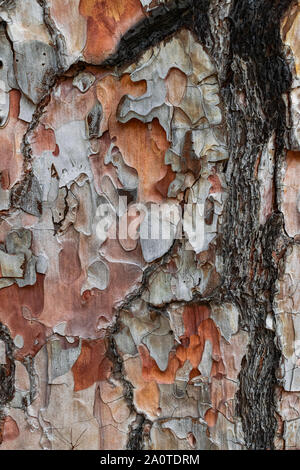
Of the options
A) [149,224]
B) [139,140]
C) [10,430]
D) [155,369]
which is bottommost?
[10,430]

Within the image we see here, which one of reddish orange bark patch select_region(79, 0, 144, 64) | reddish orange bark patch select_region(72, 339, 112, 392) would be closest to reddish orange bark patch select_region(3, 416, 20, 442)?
reddish orange bark patch select_region(72, 339, 112, 392)

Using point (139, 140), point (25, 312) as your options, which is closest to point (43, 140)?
point (139, 140)

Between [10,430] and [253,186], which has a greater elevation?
[253,186]

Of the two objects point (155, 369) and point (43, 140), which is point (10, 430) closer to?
point (155, 369)

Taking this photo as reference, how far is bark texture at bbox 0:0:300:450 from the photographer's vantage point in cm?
64

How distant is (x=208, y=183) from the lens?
669 millimetres

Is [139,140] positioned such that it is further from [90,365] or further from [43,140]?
[90,365]

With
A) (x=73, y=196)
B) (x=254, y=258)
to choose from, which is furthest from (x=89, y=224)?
(x=254, y=258)

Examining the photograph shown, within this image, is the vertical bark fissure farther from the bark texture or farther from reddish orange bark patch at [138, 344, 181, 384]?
reddish orange bark patch at [138, 344, 181, 384]

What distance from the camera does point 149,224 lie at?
685 mm

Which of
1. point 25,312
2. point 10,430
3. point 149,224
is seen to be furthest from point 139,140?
point 10,430

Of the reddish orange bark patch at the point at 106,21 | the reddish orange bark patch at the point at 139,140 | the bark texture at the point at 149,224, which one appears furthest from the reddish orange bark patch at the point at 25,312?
the reddish orange bark patch at the point at 106,21

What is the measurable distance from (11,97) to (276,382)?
62 centimetres

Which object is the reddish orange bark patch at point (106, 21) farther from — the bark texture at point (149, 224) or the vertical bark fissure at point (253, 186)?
the vertical bark fissure at point (253, 186)
